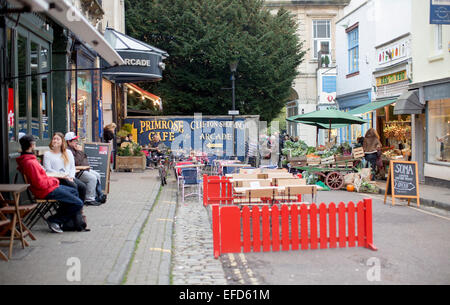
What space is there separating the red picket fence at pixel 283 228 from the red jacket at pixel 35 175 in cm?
278

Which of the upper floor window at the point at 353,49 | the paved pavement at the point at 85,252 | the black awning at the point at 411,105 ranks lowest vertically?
the paved pavement at the point at 85,252

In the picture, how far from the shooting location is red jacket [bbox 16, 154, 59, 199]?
7957mm

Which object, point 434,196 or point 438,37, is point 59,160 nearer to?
point 434,196

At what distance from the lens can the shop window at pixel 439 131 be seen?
16.8 m

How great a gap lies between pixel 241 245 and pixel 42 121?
647cm

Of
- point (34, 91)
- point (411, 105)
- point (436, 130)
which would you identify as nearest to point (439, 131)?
point (436, 130)

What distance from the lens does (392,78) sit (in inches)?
871

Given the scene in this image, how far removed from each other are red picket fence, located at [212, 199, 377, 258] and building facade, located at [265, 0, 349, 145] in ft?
106

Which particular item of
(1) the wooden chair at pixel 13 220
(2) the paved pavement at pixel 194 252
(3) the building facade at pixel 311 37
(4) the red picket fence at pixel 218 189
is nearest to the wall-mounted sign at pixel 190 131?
(4) the red picket fence at pixel 218 189

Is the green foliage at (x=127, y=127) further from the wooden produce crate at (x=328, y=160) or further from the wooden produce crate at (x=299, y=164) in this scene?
the wooden produce crate at (x=328, y=160)

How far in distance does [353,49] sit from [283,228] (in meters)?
22.5

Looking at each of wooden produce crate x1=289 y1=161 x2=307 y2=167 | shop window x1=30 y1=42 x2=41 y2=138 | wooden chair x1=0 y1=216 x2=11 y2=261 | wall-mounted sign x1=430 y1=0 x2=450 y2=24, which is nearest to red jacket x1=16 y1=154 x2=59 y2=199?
wooden chair x1=0 y1=216 x2=11 y2=261

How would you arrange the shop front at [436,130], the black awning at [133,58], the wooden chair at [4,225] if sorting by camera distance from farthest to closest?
the black awning at [133,58]
the shop front at [436,130]
the wooden chair at [4,225]
